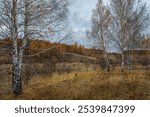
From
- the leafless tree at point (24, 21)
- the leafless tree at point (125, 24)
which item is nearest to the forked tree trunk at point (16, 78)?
the leafless tree at point (24, 21)

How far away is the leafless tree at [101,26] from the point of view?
3738cm

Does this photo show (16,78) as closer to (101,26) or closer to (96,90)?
(96,90)

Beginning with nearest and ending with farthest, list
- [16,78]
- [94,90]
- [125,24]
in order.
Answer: [94,90], [16,78], [125,24]

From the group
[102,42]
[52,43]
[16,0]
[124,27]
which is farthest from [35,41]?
[102,42]

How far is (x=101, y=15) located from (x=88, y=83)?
2049 centimetres

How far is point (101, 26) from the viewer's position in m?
38.4

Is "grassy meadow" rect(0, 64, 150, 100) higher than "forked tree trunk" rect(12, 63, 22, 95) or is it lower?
lower

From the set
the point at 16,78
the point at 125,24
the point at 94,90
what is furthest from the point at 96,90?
the point at 125,24

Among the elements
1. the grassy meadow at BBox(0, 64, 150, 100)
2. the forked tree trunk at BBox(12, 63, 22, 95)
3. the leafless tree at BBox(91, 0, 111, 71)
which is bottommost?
the grassy meadow at BBox(0, 64, 150, 100)

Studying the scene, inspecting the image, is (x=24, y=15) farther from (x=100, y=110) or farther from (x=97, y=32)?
(x=97, y=32)

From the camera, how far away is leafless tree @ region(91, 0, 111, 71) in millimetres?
37375

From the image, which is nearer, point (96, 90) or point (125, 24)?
point (96, 90)

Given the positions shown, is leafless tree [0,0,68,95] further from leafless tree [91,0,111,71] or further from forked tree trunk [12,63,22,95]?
leafless tree [91,0,111,71]

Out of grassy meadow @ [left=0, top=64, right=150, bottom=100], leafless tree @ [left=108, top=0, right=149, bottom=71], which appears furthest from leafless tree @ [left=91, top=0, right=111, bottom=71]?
grassy meadow @ [left=0, top=64, right=150, bottom=100]
